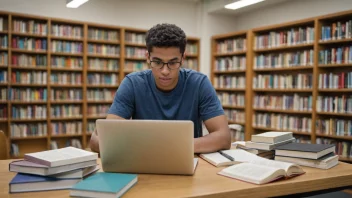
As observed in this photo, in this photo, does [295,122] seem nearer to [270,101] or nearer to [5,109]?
[270,101]

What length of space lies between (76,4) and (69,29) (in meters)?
0.42

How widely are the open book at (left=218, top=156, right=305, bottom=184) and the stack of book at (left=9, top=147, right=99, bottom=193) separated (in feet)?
1.71

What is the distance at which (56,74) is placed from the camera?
493cm

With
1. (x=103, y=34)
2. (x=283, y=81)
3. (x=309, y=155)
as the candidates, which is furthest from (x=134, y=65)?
(x=309, y=155)

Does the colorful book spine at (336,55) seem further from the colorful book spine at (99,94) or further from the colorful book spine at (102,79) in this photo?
the colorful book spine at (99,94)

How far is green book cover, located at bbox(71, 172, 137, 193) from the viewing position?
923mm

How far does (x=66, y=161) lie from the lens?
1.06 m

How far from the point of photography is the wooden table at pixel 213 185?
0.99 metres

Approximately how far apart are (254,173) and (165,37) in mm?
807

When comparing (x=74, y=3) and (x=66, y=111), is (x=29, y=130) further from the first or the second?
(x=74, y=3)

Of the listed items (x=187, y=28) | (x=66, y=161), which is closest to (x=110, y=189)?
(x=66, y=161)

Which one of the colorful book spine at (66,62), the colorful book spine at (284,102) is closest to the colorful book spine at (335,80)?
the colorful book spine at (284,102)

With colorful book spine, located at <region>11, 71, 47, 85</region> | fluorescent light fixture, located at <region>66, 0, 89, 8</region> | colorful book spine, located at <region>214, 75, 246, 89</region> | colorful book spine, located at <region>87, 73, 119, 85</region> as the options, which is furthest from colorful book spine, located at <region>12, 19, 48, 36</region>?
colorful book spine, located at <region>214, 75, 246, 89</region>

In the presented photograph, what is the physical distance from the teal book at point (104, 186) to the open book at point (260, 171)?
39 cm
